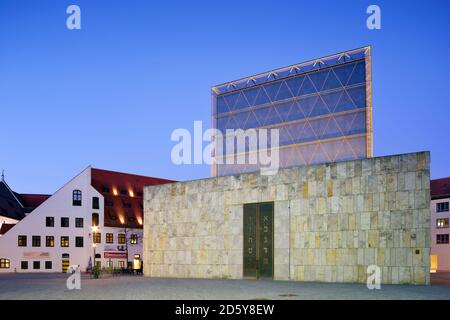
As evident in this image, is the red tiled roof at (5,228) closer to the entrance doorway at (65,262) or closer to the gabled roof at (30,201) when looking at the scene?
the entrance doorway at (65,262)

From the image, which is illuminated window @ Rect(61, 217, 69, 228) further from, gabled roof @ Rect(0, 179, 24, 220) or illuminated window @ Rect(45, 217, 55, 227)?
gabled roof @ Rect(0, 179, 24, 220)

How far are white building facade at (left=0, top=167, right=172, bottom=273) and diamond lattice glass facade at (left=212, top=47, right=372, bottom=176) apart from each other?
2602 cm

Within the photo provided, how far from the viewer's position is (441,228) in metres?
81.3

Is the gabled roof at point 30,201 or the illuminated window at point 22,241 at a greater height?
the gabled roof at point 30,201

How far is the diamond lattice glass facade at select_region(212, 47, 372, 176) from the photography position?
160ft

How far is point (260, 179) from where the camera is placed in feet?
135

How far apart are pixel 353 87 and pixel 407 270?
2143 cm

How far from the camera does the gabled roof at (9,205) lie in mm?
85875

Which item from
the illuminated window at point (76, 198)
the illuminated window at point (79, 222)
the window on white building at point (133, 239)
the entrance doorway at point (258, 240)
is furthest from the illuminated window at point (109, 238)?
the entrance doorway at point (258, 240)

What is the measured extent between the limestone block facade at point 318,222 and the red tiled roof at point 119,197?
34047mm

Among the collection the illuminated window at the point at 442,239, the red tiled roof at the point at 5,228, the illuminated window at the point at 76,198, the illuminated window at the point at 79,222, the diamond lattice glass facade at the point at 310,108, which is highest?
the diamond lattice glass facade at the point at 310,108

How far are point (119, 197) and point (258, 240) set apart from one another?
47453 millimetres

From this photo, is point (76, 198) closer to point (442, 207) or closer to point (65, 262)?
point (65, 262)

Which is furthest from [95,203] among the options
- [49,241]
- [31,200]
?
[31,200]
